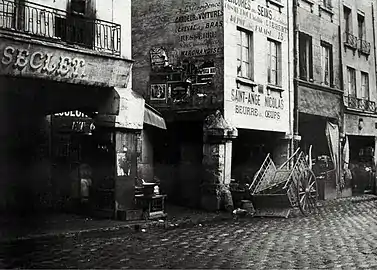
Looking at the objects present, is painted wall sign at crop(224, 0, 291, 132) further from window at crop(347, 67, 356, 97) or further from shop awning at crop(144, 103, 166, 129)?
window at crop(347, 67, 356, 97)

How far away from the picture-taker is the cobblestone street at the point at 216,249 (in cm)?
830

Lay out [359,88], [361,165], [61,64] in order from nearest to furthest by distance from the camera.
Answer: [61,64]
[361,165]
[359,88]

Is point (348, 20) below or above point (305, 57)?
above

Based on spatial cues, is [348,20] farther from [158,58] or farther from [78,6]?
[78,6]

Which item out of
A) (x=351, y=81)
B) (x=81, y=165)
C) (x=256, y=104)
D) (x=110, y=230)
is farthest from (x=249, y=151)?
(x=110, y=230)

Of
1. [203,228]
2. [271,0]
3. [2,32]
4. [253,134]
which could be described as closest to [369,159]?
[253,134]

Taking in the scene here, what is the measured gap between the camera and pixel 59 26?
12.1 meters

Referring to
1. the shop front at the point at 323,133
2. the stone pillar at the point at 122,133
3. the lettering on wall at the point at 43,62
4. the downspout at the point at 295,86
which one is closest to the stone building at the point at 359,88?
the shop front at the point at 323,133

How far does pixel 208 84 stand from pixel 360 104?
37.9 ft

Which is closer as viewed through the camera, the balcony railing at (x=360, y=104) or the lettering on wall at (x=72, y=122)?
the lettering on wall at (x=72, y=122)

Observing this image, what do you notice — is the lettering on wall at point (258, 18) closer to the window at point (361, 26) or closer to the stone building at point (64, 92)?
the stone building at point (64, 92)

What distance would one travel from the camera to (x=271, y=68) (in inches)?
778

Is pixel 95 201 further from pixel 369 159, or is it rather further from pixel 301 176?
pixel 369 159

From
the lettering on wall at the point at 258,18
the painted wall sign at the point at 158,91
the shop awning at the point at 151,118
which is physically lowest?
the shop awning at the point at 151,118
